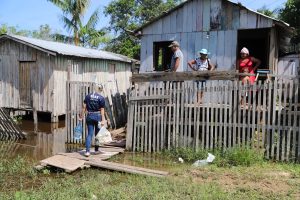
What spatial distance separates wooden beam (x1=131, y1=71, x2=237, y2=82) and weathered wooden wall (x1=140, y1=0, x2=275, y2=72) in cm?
274

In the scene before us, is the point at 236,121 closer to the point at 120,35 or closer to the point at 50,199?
the point at 50,199

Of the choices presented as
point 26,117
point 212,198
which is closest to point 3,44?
point 26,117

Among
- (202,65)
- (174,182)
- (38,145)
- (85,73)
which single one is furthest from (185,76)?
(85,73)

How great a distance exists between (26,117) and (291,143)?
1414 cm

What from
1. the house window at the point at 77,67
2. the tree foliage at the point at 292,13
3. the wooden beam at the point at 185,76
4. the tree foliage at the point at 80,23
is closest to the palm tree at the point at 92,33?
the tree foliage at the point at 80,23

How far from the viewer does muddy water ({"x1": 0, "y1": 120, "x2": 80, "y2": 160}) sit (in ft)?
34.4

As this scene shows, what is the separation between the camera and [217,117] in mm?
9359

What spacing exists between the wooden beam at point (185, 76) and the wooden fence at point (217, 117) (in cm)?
19

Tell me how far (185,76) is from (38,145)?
5596 mm

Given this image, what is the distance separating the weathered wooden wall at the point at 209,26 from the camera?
11.9 metres

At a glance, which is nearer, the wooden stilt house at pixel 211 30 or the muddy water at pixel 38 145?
the muddy water at pixel 38 145

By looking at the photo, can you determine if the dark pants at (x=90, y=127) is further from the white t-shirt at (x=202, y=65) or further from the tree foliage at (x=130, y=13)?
the tree foliage at (x=130, y=13)

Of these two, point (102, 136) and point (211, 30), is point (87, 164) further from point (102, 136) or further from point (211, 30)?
point (211, 30)

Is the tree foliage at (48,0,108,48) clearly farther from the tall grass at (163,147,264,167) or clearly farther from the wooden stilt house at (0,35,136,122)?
the tall grass at (163,147,264,167)
